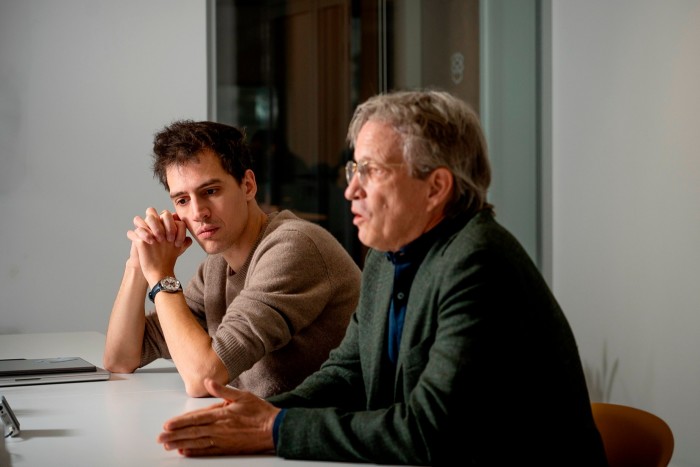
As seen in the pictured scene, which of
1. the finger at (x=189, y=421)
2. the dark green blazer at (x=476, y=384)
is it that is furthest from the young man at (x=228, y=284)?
the dark green blazer at (x=476, y=384)

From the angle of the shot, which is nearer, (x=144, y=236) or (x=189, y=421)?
(x=189, y=421)

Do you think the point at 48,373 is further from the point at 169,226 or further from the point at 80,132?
the point at 80,132

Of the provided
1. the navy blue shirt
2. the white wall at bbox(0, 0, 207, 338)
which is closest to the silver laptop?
the navy blue shirt

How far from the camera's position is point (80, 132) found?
4.47m

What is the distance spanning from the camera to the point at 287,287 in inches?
87.5

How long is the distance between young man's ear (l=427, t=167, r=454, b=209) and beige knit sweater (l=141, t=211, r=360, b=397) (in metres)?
0.65

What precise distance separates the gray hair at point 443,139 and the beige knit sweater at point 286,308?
653mm

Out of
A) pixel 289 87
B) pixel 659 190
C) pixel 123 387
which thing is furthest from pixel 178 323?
pixel 289 87

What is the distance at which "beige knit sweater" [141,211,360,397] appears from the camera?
6.94 feet

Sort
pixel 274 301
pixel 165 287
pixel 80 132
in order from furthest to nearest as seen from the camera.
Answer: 1. pixel 80 132
2. pixel 165 287
3. pixel 274 301

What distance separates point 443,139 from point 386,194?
14cm

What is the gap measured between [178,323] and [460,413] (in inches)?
38.0

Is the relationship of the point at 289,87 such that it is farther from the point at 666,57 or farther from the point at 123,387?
the point at 123,387

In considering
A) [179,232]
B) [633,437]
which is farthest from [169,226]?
[633,437]
